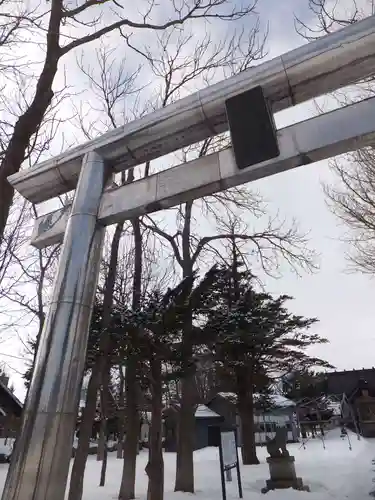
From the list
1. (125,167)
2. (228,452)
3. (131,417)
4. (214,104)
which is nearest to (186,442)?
(228,452)

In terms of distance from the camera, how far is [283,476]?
32.1 ft

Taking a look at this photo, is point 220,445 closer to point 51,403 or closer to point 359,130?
point 51,403

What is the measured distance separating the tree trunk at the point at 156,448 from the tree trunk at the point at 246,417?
25.0 ft

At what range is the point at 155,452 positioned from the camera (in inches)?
293

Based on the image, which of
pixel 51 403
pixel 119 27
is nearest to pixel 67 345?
pixel 51 403

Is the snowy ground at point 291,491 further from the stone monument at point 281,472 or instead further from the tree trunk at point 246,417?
the tree trunk at point 246,417

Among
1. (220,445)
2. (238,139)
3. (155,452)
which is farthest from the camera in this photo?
(220,445)

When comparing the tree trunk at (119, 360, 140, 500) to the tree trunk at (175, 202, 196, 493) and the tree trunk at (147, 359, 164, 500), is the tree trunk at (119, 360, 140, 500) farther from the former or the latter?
the tree trunk at (175, 202, 196, 493)

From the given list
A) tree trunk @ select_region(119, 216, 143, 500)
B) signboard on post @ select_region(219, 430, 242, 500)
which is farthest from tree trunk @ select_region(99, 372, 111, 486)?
signboard on post @ select_region(219, 430, 242, 500)

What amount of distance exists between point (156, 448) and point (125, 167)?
5.85 metres

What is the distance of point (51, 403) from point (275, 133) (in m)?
3.07

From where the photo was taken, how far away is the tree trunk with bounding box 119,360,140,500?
9.07 m

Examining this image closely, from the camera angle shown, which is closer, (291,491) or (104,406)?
(291,491)

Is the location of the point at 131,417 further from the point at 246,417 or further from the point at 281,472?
the point at 246,417
